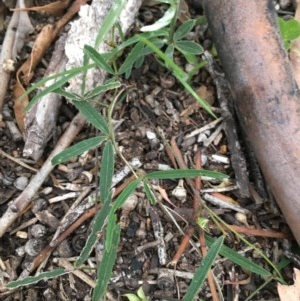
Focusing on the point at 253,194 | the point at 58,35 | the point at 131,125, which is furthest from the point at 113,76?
the point at 253,194

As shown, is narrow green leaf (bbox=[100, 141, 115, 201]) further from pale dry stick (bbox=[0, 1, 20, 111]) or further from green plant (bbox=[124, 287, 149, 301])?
pale dry stick (bbox=[0, 1, 20, 111])

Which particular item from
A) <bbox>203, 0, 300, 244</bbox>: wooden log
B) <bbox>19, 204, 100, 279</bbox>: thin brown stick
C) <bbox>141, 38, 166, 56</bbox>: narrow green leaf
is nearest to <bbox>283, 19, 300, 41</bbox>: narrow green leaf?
<bbox>203, 0, 300, 244</bbox>: wooden log

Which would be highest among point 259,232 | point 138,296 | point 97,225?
point 97,225

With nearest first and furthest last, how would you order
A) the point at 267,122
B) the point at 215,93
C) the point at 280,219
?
the point at 267,122
the point at 280,219
the point at 215,93

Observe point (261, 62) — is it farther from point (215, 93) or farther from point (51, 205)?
point (51, 205)

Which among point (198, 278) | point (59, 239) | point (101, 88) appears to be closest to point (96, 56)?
point (101, 88)

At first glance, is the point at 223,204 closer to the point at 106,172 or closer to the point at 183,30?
the point at 106,172
